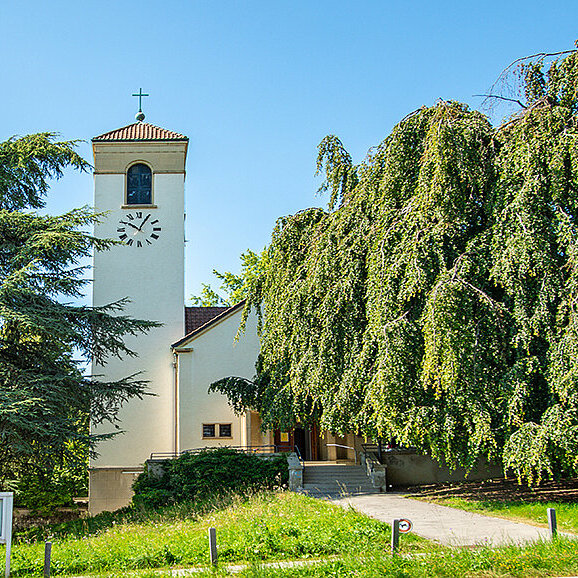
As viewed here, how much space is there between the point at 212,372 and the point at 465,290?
39.8ft

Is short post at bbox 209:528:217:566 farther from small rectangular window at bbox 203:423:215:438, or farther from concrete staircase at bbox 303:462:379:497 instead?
small rectangular window at bbox 203:423:215:438

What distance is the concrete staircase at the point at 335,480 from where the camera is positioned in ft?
59.0

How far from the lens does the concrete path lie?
983 centimetres

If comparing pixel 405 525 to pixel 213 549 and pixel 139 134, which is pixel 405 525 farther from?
pixel 139 134

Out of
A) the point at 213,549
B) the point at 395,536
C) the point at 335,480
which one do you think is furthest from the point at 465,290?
the point at 335,480

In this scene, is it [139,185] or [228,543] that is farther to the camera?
[139,185]

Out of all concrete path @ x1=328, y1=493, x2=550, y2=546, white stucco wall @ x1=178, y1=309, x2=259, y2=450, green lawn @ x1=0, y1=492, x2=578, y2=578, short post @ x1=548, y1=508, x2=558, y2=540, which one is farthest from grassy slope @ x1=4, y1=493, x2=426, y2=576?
white stucco wall @ x1=178, y1=309, x2=259, y2=450

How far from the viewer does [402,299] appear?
1423cm

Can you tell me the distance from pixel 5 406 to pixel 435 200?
408 inches

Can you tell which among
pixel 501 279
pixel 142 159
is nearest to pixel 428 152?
pixel 501 279

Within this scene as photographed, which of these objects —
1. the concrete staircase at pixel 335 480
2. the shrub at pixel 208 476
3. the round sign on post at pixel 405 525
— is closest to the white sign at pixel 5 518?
the round sign on post at pixel 405 525

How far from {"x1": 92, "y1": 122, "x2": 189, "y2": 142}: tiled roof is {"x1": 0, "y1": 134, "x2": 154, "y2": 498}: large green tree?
23.5 feet

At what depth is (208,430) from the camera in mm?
22984

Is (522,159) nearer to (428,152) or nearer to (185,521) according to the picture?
(428,152)
